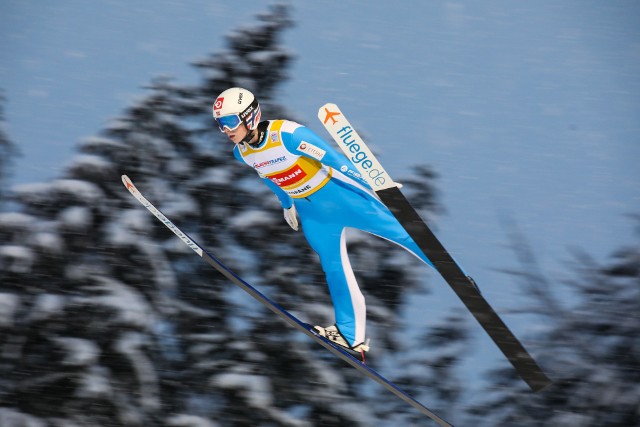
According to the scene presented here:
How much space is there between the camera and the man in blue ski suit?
15.0 feet

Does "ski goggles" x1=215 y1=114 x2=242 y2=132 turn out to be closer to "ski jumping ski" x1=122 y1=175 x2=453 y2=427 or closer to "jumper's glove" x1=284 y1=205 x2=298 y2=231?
"jumper's glove" x1=284 y1=205 x2=298 y2=231

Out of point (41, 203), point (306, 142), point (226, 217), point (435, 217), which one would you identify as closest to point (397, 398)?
point (435, 217)

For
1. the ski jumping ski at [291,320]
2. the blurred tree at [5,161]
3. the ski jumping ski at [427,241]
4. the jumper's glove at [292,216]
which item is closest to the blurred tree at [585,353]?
the ski jumping ski at [291,320]

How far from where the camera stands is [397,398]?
18.1ft

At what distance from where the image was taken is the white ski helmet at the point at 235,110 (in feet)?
14.9

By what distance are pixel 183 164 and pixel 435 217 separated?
140 cm

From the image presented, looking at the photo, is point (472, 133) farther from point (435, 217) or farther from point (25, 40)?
point (25, 40)

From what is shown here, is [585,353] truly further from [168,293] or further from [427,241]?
[168,293]

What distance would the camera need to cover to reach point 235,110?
453 centimetres

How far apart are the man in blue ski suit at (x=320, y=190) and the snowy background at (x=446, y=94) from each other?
0.73 m

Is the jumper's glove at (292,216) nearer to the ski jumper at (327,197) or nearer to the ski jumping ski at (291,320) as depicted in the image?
the ski jumper at (327,197)

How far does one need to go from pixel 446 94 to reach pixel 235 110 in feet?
5.65

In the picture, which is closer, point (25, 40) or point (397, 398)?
point (397, 398)

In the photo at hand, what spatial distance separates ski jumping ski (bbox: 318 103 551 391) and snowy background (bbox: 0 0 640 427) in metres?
0.77
